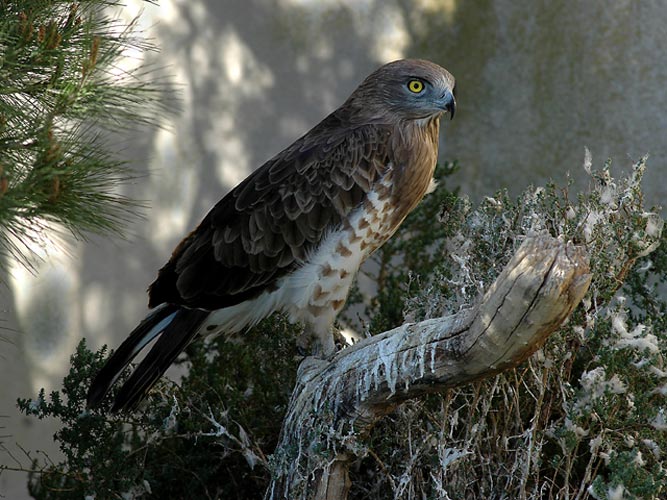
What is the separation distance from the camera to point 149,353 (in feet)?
10.3

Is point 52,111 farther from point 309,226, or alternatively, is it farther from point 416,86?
point 416,86

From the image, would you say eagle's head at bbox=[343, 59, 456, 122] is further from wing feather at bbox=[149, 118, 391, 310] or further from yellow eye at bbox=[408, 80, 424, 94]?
wing feather at bbox=[149, 118, 391, 310]

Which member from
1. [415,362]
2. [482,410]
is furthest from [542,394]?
[415,362]

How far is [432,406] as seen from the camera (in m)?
3.26

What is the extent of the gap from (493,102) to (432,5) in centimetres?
79

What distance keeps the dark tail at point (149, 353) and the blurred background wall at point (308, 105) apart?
1.76 meters

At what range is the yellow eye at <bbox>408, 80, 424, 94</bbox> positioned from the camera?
3.18m

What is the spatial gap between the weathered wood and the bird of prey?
0.32 meters

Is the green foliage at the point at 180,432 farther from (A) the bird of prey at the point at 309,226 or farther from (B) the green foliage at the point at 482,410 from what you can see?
(A) the bird of prey at the point at 309,226

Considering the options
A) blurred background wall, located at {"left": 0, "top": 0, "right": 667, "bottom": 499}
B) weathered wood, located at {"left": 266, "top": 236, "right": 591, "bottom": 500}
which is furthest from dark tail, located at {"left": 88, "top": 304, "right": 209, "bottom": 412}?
blurred background wall, located at {"left": 0, "top": 0, "right": 667, "bottom": 499}

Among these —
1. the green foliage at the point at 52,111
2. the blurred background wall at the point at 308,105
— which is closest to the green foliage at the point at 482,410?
the green foliage at the point at 52,111

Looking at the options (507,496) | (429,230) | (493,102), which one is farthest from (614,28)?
(507,496)

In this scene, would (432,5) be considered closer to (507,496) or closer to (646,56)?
(646,56)

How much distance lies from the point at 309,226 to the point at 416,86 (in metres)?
0.63
